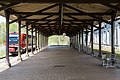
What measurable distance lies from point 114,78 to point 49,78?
2.43 m

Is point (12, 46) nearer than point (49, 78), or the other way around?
point (49, 78)

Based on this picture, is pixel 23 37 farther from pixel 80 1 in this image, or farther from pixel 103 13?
pixel 80 1

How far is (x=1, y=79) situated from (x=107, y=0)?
16.0ft

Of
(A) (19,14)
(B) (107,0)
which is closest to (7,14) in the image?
(A) (19,14)

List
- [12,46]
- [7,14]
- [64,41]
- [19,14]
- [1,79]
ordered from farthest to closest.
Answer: [64,41]
[12,46]
[19,14]
[7,14]
[1,79]

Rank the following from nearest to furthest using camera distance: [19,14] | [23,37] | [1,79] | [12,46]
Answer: [1,79] < [19,14] < [12,46] < [23,37]

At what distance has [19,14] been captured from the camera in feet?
63.4

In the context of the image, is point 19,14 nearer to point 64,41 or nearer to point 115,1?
point 115,1

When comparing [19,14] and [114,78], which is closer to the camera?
[114,78]

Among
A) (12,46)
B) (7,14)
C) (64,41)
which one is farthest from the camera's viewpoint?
(64,41)

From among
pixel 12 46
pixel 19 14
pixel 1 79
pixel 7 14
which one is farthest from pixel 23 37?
pixel 1 79

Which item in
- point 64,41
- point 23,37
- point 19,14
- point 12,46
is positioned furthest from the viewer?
point 64,41

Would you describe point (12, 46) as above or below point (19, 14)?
below

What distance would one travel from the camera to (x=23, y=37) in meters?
34.9
